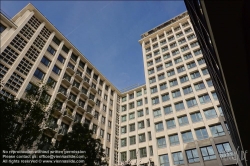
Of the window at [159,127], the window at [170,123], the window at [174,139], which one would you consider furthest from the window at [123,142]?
the window at [174,139]

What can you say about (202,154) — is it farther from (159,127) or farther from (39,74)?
(39,74)

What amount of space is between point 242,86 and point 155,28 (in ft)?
145

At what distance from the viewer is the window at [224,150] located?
24.9 metres

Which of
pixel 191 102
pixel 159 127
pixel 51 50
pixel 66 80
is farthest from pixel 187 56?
pixel 51 50

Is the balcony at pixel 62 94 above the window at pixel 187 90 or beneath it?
beneath

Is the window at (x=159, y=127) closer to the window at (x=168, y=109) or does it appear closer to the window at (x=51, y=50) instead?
the window at (x=168, y=109)

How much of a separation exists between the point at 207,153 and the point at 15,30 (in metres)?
35.1

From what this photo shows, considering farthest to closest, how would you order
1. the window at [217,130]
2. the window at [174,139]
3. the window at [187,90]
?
1. the window at [187,90]
2. the window at [174,139]
3. the window at [217,130]

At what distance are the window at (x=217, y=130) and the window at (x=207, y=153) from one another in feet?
7.58

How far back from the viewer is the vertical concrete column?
76.6 feet

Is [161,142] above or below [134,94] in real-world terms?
below

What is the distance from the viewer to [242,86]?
10.2m

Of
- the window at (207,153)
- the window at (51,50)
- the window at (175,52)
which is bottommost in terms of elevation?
the window at (207,153)

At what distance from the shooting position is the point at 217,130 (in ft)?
89.6
